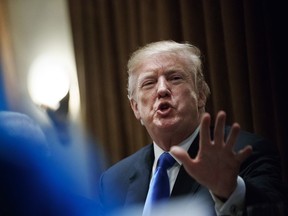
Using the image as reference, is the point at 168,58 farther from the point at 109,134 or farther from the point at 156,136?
the point at 109,134

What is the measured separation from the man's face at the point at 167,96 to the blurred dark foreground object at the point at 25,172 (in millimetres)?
580

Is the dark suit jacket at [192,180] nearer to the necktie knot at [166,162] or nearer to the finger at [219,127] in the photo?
the necktie knot at [166,162]

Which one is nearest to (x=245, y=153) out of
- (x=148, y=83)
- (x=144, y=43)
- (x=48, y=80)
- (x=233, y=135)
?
(x=233, y=135)

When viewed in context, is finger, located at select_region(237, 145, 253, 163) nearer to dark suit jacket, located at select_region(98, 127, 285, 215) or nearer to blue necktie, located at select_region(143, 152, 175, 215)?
dark suit jacket, located at select_region(98, 127, 285, 215)

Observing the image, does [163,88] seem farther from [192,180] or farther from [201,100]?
[192,180]

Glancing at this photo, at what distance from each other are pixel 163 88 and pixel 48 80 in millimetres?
1084

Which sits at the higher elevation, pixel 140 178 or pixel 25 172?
pixel 25 172

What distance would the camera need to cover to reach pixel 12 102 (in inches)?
91.0

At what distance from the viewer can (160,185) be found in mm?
1269

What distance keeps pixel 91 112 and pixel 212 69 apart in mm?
747

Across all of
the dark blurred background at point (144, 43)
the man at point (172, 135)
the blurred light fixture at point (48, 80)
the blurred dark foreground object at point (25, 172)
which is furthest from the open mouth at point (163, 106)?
the blurred light fixture at point (48, 80)

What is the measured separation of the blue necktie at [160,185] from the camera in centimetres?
124

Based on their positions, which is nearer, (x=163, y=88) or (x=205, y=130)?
(x=205, y=130)

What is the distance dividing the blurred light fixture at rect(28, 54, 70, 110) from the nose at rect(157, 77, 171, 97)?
948 mm
